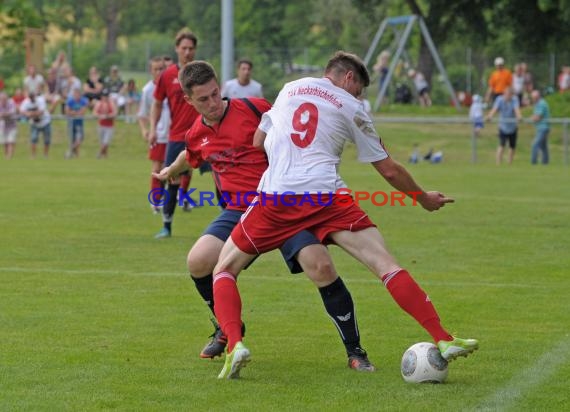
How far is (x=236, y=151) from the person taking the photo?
7574mm

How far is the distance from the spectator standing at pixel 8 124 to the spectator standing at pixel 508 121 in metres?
12.6

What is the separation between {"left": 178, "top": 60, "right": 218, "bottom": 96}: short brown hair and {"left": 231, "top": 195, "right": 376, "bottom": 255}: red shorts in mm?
856

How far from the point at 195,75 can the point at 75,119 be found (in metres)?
26.5

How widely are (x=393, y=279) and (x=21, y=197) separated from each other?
14264mm

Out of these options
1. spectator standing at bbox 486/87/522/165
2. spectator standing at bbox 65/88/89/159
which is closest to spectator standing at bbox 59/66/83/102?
spectator standing at bbox 65/88/89/159

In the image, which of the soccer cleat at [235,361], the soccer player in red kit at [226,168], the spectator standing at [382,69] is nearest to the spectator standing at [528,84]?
the spectator standing at [382,69]

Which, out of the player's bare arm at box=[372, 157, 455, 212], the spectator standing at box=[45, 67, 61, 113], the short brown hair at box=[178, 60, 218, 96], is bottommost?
the spectator standing at box=[45, 67, 61, 113]

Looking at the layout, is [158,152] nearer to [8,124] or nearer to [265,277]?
[265,277]

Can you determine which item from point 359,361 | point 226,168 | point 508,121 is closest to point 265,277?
point 226,168

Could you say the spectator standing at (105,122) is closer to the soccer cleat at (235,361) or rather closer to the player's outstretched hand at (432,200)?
the player's outstretched hand at (432,200)

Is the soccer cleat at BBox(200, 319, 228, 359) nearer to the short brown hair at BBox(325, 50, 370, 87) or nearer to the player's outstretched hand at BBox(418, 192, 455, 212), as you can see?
the player's outstretched hand at BBox(418, 192, 455, 212)

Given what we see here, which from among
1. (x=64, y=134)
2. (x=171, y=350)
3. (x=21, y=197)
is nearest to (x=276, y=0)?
(x=64, y=134)

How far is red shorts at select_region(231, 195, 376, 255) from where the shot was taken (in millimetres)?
6770

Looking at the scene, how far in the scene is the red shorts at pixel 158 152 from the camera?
16266mm
